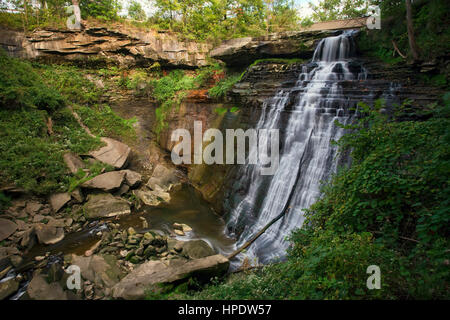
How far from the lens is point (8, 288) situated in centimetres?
532

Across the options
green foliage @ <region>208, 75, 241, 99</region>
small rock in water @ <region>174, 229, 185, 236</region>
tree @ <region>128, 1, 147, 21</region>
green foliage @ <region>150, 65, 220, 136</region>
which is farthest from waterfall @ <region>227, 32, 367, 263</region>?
tree @ <region>128, 1, 147, 21</region>

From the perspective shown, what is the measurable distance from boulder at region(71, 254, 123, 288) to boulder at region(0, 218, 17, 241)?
2.62 m

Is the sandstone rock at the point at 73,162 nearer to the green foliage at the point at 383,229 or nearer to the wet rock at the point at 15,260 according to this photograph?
the wet rock at the point at 15,260

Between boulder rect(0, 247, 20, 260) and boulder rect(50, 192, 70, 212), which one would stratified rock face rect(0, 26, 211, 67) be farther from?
boulder rect(0, 247, 20, 260)

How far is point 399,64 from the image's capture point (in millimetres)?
7859

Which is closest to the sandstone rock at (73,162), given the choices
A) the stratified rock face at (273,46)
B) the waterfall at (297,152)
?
the waterfall at (297,152)

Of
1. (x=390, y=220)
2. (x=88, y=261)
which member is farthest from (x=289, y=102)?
(x=88, y=261)

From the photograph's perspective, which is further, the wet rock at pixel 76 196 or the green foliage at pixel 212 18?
the green foliage at pixel 212 18

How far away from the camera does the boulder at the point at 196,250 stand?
6.58 metres

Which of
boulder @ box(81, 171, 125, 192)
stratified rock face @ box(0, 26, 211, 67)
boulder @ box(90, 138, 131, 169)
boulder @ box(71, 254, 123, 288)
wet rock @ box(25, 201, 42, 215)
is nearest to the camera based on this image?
boulder @ box(71, 254, 123, 288)

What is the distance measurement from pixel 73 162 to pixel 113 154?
189 centimetres

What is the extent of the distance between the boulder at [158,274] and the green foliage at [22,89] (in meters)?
10.5

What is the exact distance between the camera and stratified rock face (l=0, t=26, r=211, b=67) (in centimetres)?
1359

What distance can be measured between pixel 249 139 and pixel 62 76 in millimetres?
13268
